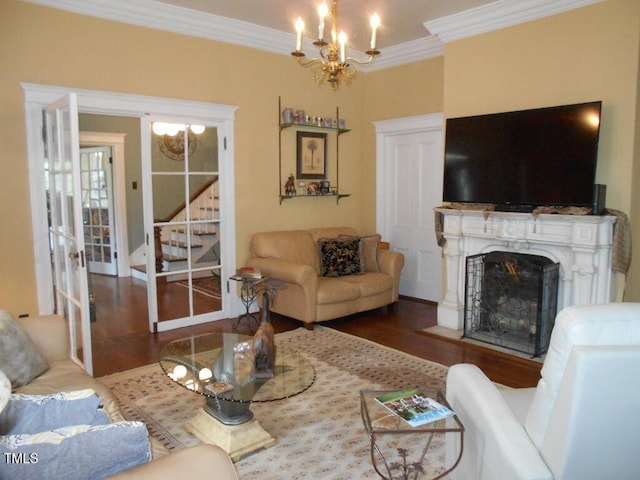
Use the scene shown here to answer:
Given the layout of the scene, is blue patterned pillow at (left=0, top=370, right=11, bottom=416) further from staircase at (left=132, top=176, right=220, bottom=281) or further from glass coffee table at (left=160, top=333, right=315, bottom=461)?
staircase at (left=132, top=176, right=220, bottom=281)

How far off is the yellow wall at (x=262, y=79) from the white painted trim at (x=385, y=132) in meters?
0.14

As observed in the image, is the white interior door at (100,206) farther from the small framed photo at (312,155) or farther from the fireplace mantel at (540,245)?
the fireplace mantel at (540,245)

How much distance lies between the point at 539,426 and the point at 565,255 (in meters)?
2.61

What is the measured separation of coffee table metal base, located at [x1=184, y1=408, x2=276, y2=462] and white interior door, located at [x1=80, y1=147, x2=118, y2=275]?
525 centimetres

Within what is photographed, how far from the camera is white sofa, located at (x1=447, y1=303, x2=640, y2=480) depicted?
59.4 inches

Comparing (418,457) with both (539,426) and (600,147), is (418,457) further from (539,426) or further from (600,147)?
(600,147)

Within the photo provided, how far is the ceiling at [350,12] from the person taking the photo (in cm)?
425

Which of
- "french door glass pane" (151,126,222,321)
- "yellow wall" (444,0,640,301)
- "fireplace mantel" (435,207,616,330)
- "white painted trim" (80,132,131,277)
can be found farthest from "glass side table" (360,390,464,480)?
"white painted trim" (80,132,131,277)

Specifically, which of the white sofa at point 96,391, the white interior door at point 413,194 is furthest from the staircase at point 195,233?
the white interior door at point 413,194

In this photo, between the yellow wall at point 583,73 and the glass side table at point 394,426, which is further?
the yellow wall at point 583,73

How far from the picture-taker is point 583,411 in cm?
152

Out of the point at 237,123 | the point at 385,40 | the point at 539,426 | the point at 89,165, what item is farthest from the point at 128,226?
the point at 539,426

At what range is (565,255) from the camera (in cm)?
396

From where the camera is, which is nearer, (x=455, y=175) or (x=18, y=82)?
(x=18, y=82)
